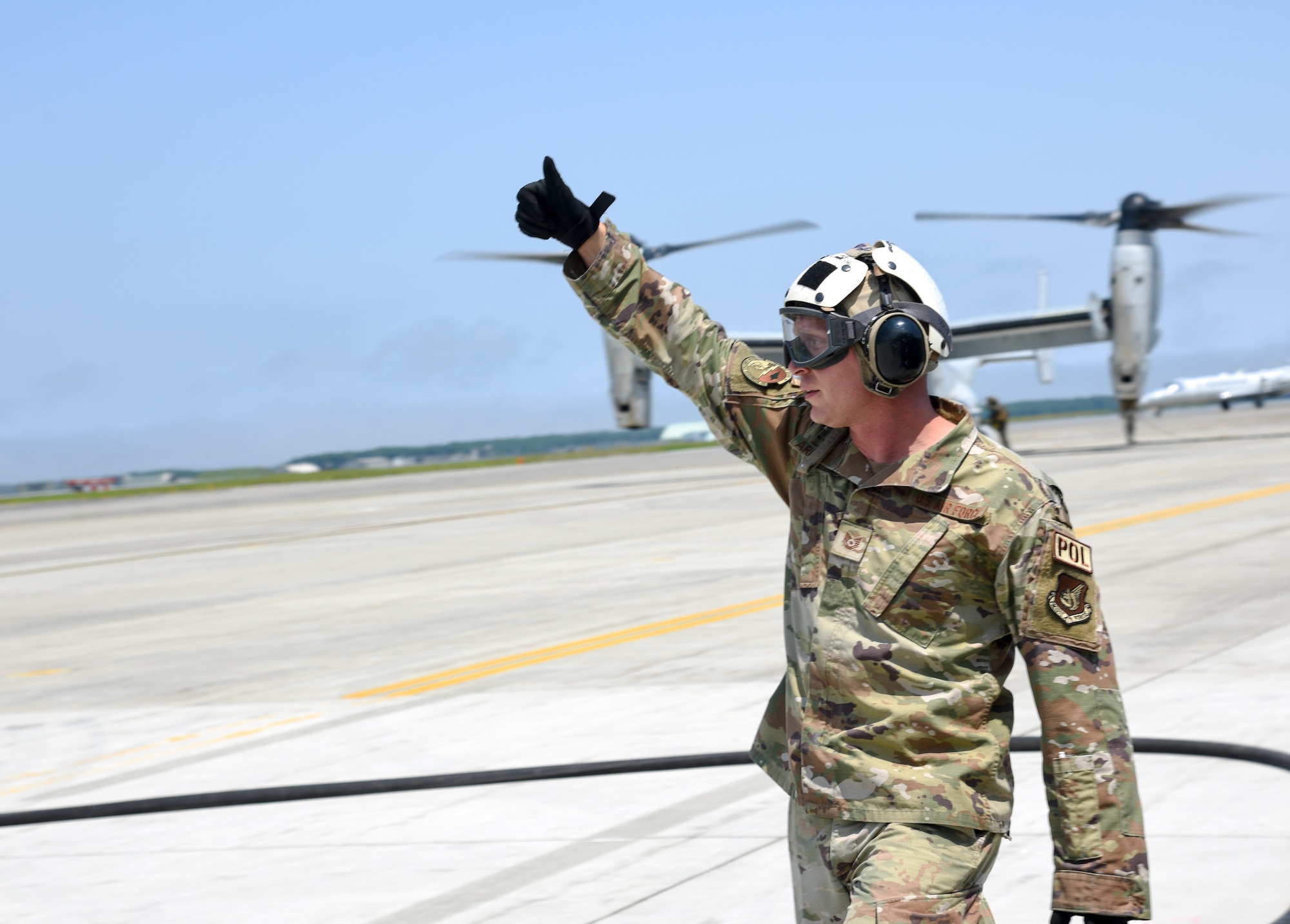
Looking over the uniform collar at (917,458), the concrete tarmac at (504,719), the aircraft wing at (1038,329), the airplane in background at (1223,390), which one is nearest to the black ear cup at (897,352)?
the uniform collar at (917,458)

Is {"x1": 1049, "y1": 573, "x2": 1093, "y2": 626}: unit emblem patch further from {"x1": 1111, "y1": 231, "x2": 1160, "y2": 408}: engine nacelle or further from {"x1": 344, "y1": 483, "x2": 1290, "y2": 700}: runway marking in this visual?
{"x1": 1111, "y1": 231, "x2": 1160, "y2": 408}: engine nacelle

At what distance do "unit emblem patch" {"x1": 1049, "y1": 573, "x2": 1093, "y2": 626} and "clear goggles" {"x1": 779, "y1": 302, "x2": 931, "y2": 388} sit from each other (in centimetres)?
52

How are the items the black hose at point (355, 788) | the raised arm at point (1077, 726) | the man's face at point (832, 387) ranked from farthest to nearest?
1. the black hose at point (355, 788)
2. the man's face at point (832, 387)
3. the raised arm at point (1077, 726)

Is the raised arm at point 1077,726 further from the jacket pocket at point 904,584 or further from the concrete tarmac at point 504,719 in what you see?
the concrete tarmac at point 504,719

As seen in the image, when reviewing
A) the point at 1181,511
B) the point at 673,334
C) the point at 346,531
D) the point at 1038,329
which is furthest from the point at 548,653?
the point at 1038,329

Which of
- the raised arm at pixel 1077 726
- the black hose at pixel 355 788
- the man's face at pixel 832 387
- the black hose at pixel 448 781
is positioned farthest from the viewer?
the black hose at pixel 355 788

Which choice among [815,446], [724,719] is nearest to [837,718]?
[815,446]

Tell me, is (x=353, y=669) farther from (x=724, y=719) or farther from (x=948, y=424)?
(x=948, y=424)

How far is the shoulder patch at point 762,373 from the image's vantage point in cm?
332

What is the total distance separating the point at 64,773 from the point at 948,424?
635 cm

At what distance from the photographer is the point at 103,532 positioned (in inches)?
1231

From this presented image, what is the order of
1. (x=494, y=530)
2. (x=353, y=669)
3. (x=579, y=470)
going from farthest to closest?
(x=579, y=470)
(x=494, y=530)
(x=353, y=669)

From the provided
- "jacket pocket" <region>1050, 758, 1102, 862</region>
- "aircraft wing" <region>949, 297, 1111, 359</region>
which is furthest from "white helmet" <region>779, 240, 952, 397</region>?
"aircraft wing" <region>949, 297, 1111, 359</region>

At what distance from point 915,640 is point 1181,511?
18663mm
